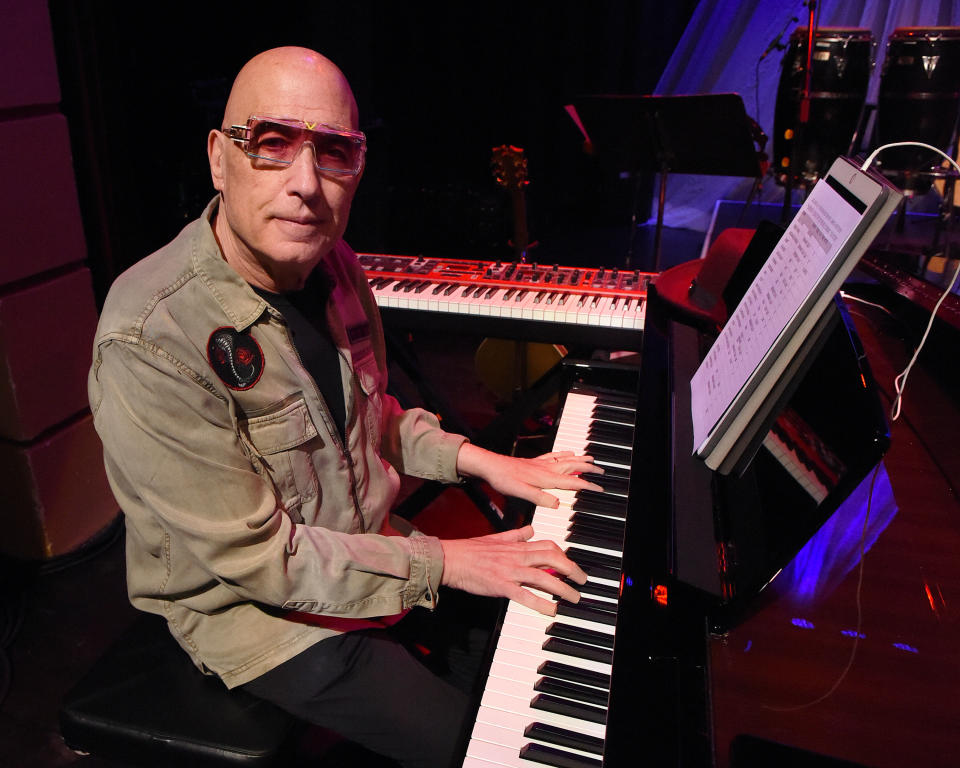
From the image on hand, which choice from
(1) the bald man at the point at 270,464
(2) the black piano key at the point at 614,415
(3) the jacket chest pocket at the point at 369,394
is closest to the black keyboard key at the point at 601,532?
(1) the bald man at the point at 270,464

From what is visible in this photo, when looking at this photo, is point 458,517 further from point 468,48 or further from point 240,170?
point 468,48

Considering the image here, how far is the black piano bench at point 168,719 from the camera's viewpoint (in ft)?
4.75

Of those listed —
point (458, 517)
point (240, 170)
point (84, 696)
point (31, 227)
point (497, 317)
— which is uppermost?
point (240, 170)

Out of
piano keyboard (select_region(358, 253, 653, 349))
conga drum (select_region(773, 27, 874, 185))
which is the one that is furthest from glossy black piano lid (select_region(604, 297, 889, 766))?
conga drum (select_region(773, 27, 874, 185))

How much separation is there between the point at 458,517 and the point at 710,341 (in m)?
1.88

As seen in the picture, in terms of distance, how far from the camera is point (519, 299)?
3.19 meters

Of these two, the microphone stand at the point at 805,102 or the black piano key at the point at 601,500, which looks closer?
the black piano key at the point at 601,500

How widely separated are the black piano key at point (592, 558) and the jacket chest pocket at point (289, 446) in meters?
0.59

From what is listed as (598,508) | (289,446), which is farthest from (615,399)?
(289,446)

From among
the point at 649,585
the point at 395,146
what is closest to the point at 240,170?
the point at 649,585

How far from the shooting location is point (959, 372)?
80.2 inches

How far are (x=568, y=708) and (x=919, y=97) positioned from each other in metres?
5.58

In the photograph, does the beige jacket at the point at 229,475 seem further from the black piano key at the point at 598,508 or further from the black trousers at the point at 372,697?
the black piano key at the point at 598,508

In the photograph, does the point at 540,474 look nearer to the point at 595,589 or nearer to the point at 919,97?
the point at 595,589
